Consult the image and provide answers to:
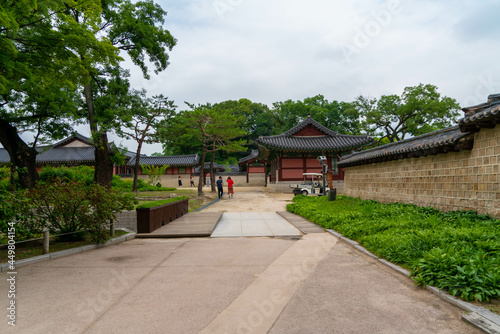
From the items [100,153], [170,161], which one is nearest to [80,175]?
[100,153]

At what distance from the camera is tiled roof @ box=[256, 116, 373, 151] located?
27.4m

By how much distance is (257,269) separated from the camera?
5.34 m

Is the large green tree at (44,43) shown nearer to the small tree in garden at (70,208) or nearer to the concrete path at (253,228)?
the small tree in garden at (70,208)

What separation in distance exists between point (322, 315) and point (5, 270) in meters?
5.80

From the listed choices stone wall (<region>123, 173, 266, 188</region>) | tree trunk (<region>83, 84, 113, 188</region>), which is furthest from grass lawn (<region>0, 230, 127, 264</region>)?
stone wall (<region>123, 173, 266, 188</region>)

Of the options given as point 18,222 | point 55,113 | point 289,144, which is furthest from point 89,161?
point 18,222

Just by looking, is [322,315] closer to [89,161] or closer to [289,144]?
[289,144]

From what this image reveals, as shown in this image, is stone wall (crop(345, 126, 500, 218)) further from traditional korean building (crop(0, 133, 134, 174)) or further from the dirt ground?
traditional korean building (crop(0, 133, 134, 174))

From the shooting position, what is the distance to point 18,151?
14.9m

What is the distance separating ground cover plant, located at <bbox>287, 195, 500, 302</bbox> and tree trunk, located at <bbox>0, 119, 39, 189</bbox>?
16.0 meters

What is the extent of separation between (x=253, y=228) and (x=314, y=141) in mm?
20473

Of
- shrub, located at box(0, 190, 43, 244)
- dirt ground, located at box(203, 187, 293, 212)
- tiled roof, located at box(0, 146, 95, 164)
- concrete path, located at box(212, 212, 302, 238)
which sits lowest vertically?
dirt ground, located at box(203, 187, 293, 212)

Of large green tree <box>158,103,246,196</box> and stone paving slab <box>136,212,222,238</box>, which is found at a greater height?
large green tree <box>158,103,246,196</box>

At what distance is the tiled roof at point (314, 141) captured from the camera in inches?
1078
